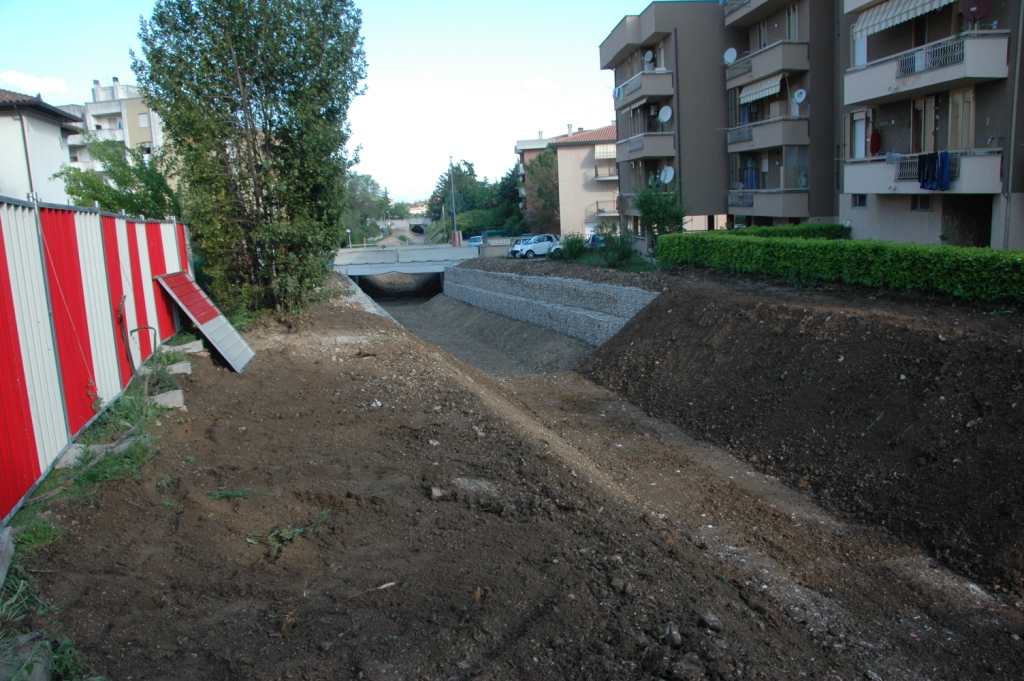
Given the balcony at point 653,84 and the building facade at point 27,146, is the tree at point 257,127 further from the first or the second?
the balcony at point 653,84

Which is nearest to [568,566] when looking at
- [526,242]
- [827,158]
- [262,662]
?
[262,662]

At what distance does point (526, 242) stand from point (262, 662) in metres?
42.9

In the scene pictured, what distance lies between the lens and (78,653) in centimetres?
418

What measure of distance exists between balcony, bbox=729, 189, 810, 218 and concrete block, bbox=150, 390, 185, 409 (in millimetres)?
25304

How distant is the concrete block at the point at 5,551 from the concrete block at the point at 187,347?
7.02 meters

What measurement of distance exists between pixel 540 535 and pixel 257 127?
12243 millimetres

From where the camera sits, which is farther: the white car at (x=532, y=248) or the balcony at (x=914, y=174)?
the white car at (x=532, y=248)

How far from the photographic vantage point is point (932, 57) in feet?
63.5

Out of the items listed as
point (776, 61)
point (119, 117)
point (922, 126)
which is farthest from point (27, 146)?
point (119, 117)

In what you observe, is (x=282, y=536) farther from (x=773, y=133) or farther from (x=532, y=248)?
(x=532, y=248)

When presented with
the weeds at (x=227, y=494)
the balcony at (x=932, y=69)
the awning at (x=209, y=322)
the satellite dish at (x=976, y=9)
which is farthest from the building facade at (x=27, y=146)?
the satellite dish at (x=976, y=9)

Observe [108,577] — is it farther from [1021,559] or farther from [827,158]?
[827,158]

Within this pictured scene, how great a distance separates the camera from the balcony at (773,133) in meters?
29.1

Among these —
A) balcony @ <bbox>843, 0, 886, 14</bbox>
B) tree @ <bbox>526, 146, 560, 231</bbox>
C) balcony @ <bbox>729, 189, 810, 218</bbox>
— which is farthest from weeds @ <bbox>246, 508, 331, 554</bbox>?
tree @ <bbox>526, 146, 560, 231</bbox>
